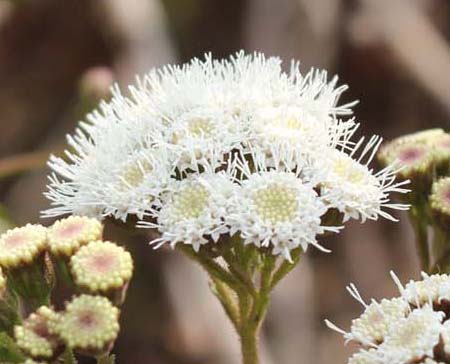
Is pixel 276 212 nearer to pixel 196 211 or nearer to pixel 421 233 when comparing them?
pixel 196 211

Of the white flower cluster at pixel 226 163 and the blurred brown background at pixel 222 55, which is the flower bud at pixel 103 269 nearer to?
the white flower cluster at pixel 226 163

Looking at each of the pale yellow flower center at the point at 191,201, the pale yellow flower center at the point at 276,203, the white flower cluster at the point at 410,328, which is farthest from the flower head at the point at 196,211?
the white flower cluster at the point at 410,328

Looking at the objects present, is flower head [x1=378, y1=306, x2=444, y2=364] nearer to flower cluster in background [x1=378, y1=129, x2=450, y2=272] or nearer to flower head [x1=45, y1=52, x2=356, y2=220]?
flower cluster in background [x1=378, y1=129, x2=450, y2=272]

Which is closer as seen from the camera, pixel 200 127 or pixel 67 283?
pixel 67 283

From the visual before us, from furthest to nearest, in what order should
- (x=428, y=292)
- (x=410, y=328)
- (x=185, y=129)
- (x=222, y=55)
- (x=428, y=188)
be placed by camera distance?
(x=222, y=55) → (x=428, y=188) → (x=185, y=129) → (x=428, y=292) → (x=410, y=328)

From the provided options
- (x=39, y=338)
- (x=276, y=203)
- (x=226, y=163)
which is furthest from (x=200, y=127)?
(x=39, y=338)

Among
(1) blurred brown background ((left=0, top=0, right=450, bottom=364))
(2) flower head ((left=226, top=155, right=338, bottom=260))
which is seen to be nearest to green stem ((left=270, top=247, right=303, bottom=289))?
(2) flower head ((left=226, top=155, right=338, bottom=260))

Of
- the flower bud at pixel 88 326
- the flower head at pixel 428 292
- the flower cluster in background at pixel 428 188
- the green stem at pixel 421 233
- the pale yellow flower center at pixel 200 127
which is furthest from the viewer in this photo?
the green stem at pixel 421 233
